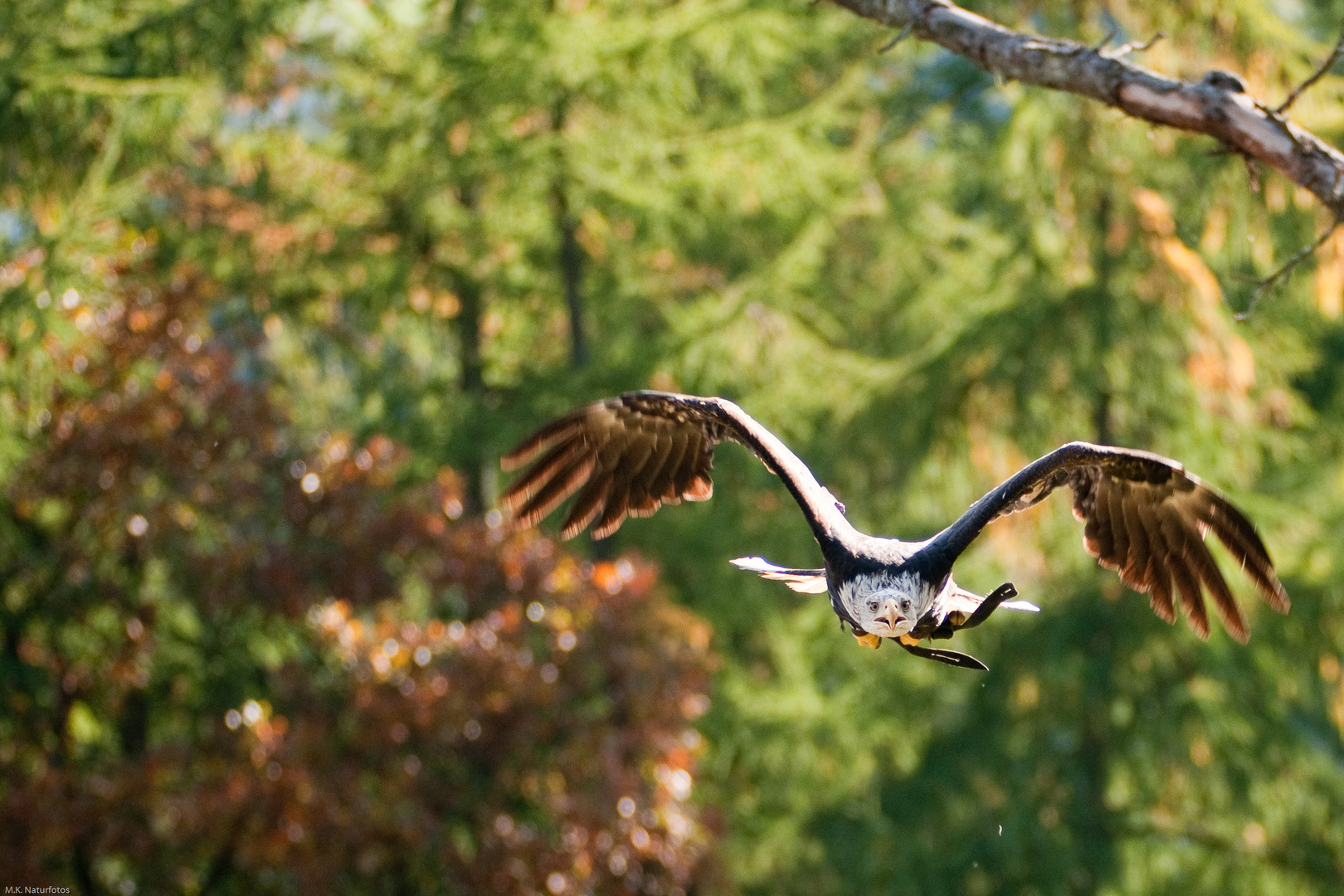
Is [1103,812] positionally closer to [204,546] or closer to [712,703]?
[712,703]

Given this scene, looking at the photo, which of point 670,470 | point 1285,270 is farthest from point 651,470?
point 1285,270

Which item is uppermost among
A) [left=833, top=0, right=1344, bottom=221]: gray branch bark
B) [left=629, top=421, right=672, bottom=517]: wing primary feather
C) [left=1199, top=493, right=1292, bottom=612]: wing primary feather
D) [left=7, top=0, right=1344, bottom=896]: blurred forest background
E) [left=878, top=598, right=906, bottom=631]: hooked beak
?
[left=833, top=0, right=1344, bottom=221]: gray branch bark

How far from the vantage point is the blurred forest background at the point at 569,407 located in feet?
22.6

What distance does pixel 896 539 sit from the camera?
4.07 metres

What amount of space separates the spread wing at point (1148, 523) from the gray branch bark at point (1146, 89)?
2.85ft

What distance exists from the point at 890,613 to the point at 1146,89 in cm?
175

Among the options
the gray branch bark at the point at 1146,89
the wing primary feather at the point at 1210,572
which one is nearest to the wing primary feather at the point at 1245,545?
the wing primary feather at the point at 1210,572

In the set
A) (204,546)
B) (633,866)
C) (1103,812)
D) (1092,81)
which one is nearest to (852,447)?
(1103,812)

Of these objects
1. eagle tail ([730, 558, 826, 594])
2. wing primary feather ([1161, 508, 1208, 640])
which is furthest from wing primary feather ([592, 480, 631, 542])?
wing primary feather ([1161, 508, 1208, 640])

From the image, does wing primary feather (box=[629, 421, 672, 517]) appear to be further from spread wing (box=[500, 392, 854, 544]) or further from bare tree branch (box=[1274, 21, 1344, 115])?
bare tree branch (box=[1274, 21, 1344, 115])

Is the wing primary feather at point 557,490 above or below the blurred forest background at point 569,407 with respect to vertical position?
above

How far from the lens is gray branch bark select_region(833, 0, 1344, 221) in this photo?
139 inches

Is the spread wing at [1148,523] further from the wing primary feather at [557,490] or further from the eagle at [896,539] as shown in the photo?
the wing primary feather at [557,490]

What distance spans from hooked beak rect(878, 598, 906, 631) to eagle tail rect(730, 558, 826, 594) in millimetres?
321
